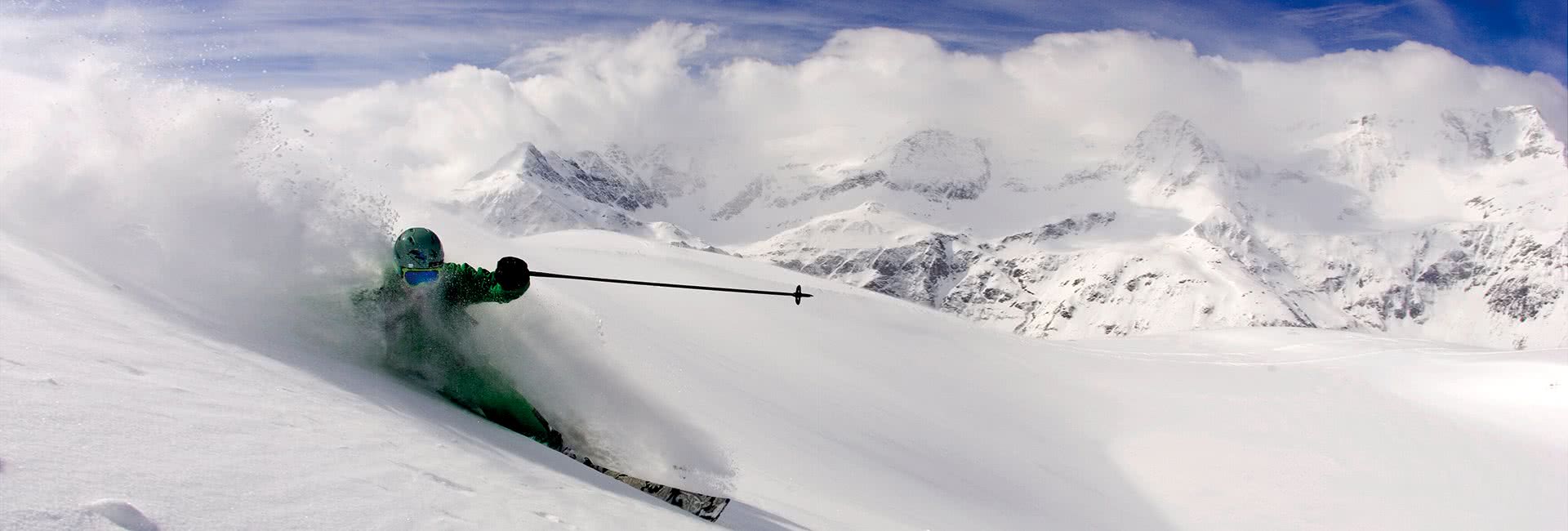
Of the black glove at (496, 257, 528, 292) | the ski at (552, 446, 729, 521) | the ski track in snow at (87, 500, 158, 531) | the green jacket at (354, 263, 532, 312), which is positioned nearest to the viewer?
the ski track in snow at (87, 500, 158, 531)

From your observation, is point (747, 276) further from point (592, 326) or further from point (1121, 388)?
point (592, 326)

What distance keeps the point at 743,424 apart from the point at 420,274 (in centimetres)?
673

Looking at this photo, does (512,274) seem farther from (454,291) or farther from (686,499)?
(686,499)

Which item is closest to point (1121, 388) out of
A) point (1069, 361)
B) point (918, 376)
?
point (1069, 361)

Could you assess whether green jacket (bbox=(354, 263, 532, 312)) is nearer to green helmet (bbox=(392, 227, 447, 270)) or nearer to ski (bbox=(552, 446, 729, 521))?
green helmet (bbox=(392, 227, 447, 270))

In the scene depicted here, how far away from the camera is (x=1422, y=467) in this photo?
2748 centimetres

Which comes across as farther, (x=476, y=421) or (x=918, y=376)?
(x=918, y=376)

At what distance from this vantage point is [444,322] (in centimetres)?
1030

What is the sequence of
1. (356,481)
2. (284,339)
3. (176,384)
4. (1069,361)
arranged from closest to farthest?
1. (356,481)
2. (176,384)
3. (284,339)
4. (1069,361)

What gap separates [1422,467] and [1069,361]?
14.9m

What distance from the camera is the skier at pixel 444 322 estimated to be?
32.2 feet

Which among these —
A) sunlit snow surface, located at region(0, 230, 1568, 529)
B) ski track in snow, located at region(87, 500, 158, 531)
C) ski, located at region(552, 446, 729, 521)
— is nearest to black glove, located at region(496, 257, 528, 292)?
sunlit snow surface, located at region(0, 230, 1568, 529)

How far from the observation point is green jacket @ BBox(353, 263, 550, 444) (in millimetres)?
9859

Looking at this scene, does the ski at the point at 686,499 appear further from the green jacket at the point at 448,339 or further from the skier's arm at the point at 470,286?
the skier's arm at the point at 470,286
